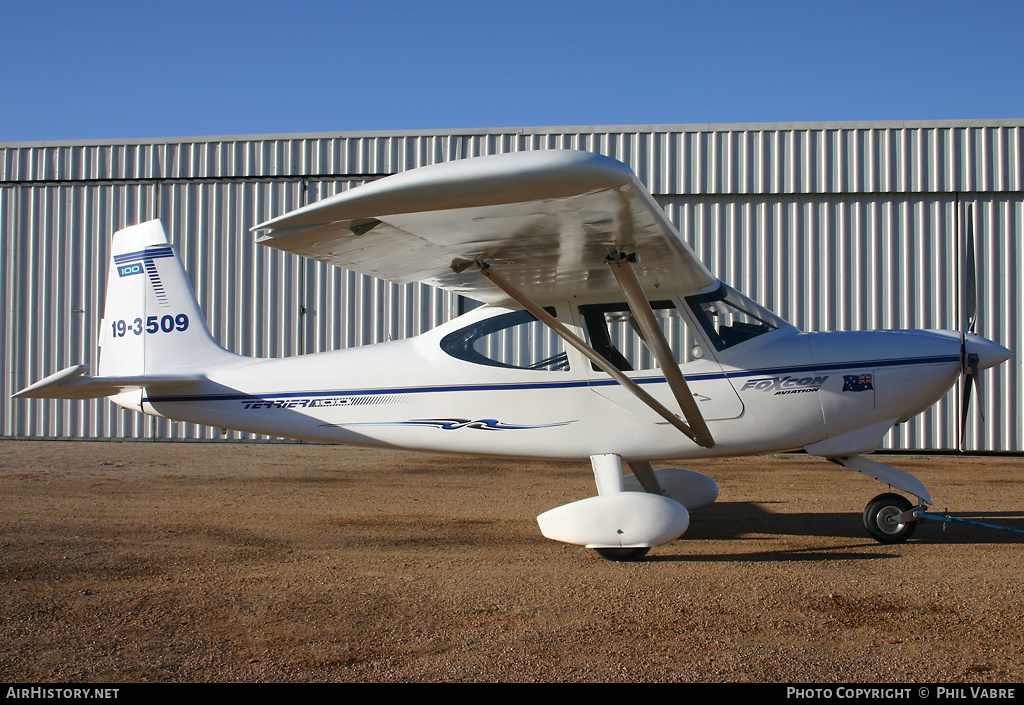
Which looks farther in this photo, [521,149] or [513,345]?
[521,149]

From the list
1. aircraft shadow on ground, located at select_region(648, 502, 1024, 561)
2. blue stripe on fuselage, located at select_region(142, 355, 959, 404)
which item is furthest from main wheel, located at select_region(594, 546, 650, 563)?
blue stripe on fuselage, located at select_region(142, 355, 959, 404)

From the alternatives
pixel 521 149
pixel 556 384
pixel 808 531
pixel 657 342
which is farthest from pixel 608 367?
pixel 521 149

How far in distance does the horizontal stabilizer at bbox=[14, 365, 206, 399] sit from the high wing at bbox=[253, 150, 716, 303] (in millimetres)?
2188

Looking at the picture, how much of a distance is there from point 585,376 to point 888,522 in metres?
2.54

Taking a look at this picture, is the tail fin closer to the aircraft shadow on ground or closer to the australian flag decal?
the aircraft shadow on ground

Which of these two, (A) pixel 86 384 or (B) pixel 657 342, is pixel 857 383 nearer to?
(B) pixel 657 342

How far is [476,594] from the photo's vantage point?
4.10m

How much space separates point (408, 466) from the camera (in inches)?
439

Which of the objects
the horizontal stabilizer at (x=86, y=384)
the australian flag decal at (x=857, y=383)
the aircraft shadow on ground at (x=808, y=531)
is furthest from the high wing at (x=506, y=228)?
the horizontal stabilizer at (x=86, y=384)

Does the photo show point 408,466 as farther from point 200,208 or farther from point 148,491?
point 200,208

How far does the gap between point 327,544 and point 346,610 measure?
6.76ft

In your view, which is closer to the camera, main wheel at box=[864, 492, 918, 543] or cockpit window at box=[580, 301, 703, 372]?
main wheel at box=[864, 492, 918, 543]

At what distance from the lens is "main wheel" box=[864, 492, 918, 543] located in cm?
558

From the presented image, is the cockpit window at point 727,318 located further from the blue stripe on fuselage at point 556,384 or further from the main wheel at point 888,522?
the main wheel at point 888,522
